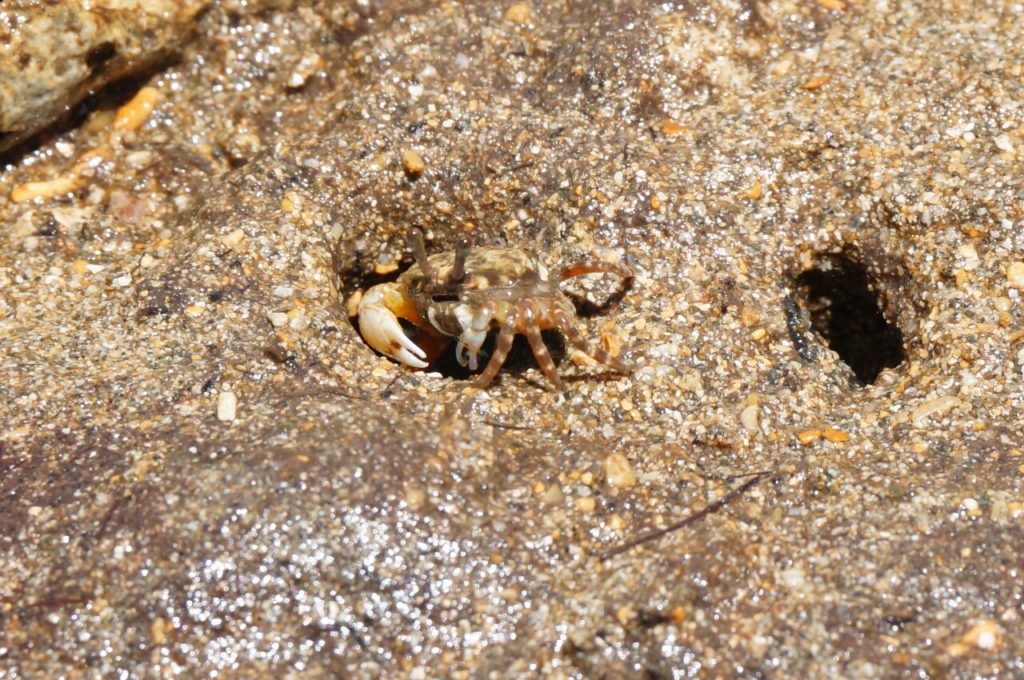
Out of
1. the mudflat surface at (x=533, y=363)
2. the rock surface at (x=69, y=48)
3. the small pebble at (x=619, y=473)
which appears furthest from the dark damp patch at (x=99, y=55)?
the small pebble at (x=619, y=473)

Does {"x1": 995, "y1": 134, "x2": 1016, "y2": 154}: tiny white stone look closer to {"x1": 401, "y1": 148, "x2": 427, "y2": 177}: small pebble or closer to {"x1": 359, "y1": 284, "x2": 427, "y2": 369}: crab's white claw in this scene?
{"x1": 401, "y1": 148, "x2": 427, "y2": 177}: small pebble

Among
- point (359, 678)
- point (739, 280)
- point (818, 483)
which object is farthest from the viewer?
point (739, 280)

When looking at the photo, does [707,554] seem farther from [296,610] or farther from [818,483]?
[296,610]

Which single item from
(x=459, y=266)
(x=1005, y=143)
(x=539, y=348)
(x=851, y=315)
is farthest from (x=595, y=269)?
(x=1005, y=143)

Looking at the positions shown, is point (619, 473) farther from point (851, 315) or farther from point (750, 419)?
point (851, 315)

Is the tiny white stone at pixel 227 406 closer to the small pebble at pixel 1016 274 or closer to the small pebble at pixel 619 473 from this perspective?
the small pebble at pixel 619 473

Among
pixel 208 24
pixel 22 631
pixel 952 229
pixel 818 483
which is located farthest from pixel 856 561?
pixel 208 24
